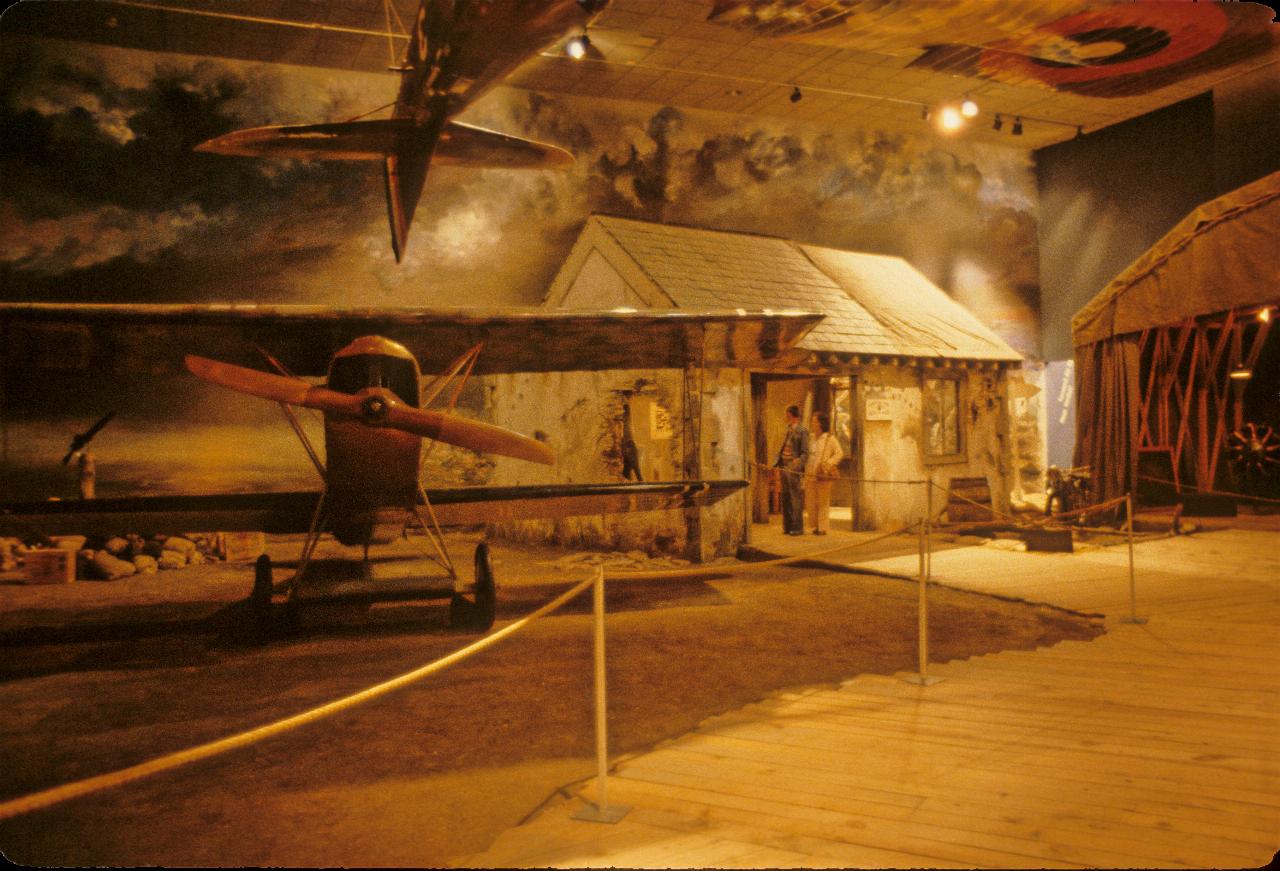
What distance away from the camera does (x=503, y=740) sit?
13.3 feet

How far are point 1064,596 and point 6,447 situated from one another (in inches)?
586

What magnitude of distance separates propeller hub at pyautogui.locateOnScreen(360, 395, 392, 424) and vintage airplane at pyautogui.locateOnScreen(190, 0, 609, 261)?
1.23 m

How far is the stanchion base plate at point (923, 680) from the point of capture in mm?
4517

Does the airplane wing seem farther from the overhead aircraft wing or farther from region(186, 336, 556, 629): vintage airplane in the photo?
the overhead aircraft wing

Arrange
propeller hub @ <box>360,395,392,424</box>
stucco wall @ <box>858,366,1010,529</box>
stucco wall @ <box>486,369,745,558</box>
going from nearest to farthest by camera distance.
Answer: propeller hub @ <box>360,395,392,424</box> → stucco wall @ <box>486,369,745,558</box> → stucco wall @ <box>858,366,1010,529</box>

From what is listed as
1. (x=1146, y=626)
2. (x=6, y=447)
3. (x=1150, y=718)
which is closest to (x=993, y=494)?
(x=1146, y=626)

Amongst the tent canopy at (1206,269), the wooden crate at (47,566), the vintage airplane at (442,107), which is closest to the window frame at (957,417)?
the tent canopy at (1206,269)

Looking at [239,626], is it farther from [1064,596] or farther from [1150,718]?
[1064,596]

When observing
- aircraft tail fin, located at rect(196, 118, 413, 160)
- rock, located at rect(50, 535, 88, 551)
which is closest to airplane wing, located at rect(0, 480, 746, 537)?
aircraft tail fin, located at rect(196, 118, 413, 160)

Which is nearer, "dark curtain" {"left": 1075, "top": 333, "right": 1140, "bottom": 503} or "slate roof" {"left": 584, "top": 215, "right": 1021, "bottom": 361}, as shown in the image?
"slate roof" {"left": 584, "top": 215, "right": 1021, "bottom": 361}

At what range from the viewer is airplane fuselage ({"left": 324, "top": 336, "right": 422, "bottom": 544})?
6.14 meters

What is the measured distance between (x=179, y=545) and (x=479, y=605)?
295 inches

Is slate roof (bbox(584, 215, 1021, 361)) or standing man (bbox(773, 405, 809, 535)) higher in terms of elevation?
slate roof (bbox(584, 215, 1021, 361))

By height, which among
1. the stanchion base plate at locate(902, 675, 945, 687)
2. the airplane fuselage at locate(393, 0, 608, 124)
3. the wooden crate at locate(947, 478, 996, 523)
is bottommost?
the stanchion base plate at locate(902, 675, 945, 687)
